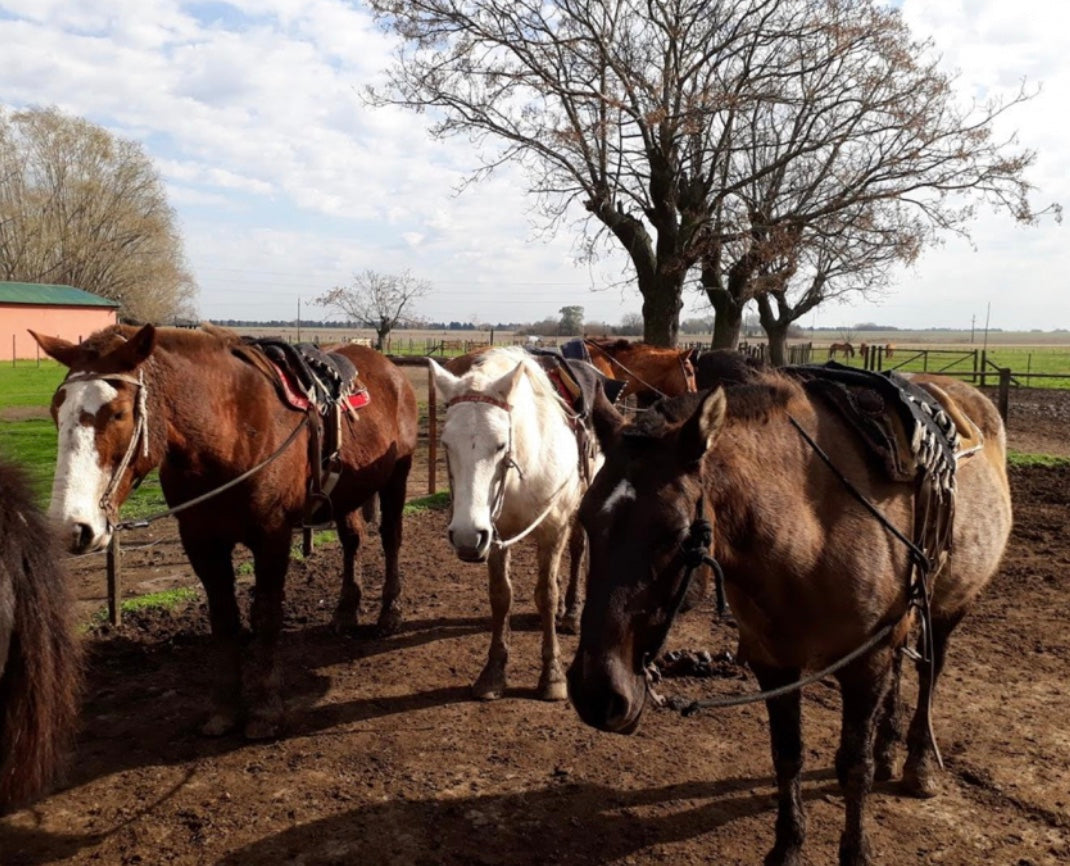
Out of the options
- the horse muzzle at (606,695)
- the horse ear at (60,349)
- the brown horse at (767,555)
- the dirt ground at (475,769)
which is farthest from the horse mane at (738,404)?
the horse ear at (60,349)

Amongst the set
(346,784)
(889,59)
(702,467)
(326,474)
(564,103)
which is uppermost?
(889,59)

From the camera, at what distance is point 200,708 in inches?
166

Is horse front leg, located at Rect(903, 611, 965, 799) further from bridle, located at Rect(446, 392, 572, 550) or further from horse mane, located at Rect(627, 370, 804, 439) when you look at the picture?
bridle, located at Rect(446, 392, 572, 550)

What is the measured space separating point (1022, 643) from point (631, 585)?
4.59 metres

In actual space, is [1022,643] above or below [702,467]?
below

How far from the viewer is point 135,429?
3.31m

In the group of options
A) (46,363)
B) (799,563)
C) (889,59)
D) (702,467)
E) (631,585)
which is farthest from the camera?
(46,363)

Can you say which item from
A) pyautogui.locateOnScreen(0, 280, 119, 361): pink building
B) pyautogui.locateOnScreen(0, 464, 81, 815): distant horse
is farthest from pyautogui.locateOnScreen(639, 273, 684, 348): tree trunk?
pyautogui.locateOnScreen(0, 280, 119, 361): pink building

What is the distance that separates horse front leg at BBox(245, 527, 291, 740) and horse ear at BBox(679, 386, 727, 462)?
270 centimetres

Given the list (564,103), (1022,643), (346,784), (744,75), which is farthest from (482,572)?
(744,75)

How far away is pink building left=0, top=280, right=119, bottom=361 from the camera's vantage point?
38156mm

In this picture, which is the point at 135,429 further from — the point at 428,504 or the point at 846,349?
the point at 846,349

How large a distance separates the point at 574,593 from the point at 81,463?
366 cm

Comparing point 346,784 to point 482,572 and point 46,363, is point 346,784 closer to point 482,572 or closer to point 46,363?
point 482,572
